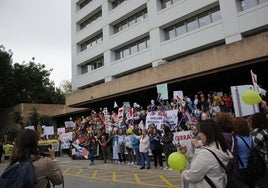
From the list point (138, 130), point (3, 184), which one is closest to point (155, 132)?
point (138, 130)

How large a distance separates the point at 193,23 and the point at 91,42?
49.8 ft

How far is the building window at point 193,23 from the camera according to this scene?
2117cm

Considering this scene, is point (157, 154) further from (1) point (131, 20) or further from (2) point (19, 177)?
(1) point (131, 20)

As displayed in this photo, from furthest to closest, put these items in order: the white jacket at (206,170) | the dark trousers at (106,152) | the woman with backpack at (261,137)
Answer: the dark trousers at (106,152), the woman with backpack at (261,137), the white jacket at (206,170)

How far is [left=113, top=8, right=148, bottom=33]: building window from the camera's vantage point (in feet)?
89.1

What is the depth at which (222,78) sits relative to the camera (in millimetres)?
17016

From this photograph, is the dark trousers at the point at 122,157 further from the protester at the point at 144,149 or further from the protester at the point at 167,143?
the protester at the point at 167,143

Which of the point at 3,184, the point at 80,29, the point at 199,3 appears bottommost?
the point at 3,184

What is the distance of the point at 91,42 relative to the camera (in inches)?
1336

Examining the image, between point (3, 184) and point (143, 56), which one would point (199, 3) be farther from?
point (3, 184)

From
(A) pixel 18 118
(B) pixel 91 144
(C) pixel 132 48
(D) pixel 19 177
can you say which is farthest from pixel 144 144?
(A) pixel 18 118

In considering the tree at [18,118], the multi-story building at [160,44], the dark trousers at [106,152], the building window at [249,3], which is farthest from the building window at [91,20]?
the dark trousers at [106,152]

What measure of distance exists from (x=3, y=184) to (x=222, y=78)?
15801 mm

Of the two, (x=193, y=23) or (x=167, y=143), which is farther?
(x=193, y=23)
